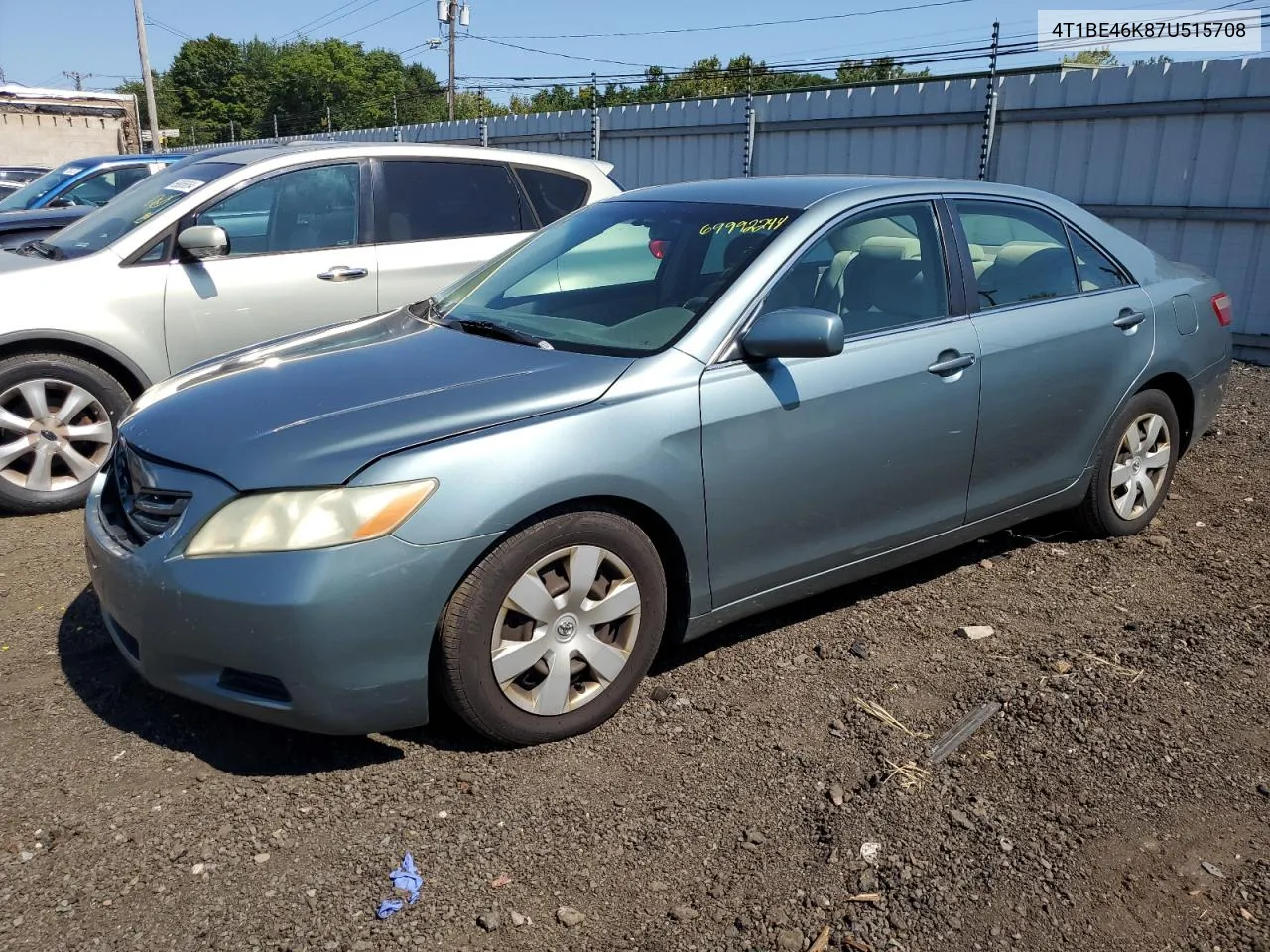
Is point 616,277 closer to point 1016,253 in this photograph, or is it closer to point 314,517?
point 1016,253

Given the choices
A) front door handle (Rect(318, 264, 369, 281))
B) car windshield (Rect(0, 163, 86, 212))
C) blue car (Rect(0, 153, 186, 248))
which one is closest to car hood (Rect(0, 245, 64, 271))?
front door handle (Rect(318, 264, 369, 281))

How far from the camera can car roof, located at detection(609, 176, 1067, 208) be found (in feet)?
13.0

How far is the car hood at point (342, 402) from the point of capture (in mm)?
2910

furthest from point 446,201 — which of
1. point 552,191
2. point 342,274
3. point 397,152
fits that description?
point 342,274

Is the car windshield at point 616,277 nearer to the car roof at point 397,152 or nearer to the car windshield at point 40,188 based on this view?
the car roof at point 397,152

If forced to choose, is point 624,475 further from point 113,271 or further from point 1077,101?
point 1077,101

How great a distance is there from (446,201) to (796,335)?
3725 millimetres

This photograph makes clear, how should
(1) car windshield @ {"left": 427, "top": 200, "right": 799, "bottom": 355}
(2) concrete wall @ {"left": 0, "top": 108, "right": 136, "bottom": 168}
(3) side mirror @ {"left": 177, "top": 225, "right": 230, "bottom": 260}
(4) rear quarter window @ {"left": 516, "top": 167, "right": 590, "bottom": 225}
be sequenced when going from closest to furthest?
(1) car windshield @ {"left": 427, "top": 200, "right": 799, "bottom": 355} → (3) side mirror @ {"left": 177, "top": 225, "right": 230, "bottom": 260} → (4) rear quarter window @ {"left": 516, "top": 167, "right": 590, "bottom": 225} → (2) concrete wall @ {"left": 0, "top": 108, "right": 136, "bottom": 168}

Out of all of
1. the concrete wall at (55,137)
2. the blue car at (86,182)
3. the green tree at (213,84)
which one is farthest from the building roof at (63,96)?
the green tree at (213,84)

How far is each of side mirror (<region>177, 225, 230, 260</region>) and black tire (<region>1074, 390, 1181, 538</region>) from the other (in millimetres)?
4320

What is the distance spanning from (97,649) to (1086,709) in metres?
3.39

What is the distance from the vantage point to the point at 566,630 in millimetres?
3137

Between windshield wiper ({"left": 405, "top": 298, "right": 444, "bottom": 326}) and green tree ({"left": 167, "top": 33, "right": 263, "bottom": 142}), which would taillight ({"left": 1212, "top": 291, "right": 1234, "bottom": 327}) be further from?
green tree ({"left": 167, "top": 33, "right": 263, "bottom": 142})

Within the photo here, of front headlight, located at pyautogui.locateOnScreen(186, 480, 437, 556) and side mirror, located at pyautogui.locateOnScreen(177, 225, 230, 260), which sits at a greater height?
side mirror, located at pyautogui.locateOnScreen(177, 225, 230, 260)
